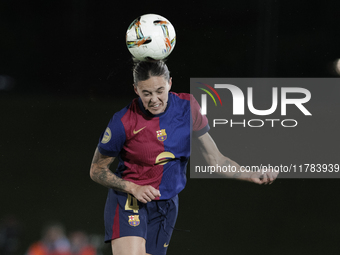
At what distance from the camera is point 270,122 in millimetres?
3023

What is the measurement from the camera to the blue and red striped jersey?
173 centimetres

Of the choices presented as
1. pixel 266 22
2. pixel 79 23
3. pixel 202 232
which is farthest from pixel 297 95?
pixel 79 23

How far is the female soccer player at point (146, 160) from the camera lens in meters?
1.69

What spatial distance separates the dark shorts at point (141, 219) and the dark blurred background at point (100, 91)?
860 millimetres

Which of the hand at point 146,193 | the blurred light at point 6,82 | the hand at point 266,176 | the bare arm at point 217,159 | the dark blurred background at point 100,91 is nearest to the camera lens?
the hand at point 146,193

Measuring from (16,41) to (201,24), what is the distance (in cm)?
120

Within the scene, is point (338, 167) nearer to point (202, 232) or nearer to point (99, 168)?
point (202, 232)

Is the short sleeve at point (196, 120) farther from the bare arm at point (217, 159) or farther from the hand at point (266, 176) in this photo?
the hand at point (266, 176)

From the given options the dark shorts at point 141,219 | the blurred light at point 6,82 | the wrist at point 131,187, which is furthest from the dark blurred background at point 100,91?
the wrist at point 131,187

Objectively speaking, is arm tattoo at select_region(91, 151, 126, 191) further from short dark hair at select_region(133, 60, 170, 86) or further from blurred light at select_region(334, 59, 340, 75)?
blurred light at select_region(334, 59, 340, 75)

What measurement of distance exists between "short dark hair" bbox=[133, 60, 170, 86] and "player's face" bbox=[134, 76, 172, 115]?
0.01 metres

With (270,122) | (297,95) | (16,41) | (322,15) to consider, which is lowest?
(270,122)

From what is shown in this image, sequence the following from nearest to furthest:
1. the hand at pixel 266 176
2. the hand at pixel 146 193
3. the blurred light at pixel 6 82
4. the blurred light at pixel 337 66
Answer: the hand at pixel 146 193 < the hand at pixel 266 176 < the blurred light at pixel 6 82 < the blurred light at pixel 337 66

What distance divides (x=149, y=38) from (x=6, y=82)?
59.3 inches
